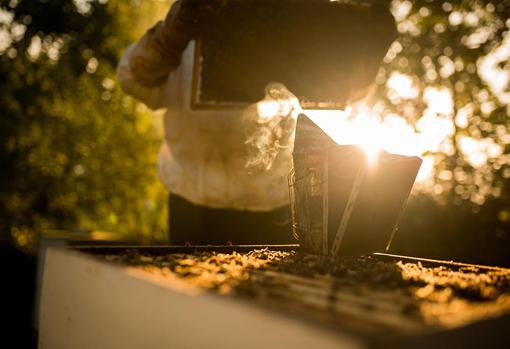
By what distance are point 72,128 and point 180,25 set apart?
4983 mm

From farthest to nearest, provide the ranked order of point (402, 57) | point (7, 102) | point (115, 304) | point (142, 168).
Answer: point (142, 168)
point (7, 102)
point (402, 57)
point (115, 304)

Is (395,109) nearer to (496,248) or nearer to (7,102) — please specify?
(496,248)

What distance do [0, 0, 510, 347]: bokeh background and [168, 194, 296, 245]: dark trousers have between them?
4.44 feet

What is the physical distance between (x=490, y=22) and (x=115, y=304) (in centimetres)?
405

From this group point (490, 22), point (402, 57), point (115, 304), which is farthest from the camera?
point (402, 57)

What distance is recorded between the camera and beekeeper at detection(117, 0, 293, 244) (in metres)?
3.03

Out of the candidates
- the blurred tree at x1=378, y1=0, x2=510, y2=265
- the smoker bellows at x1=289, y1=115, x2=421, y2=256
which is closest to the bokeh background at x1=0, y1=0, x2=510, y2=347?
the blurred tree at x1=378, y1=0, x2=510, y2=265

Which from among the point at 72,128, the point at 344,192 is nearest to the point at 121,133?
the point at 72,128

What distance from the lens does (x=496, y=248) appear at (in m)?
3.47

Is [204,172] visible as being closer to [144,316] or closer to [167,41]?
[167,41]

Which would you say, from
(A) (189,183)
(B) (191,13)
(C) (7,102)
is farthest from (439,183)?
(C) (7,102)

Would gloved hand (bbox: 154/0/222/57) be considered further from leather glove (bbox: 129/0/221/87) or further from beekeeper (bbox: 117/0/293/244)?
beekeeper (bbox: 117/0/293/244)

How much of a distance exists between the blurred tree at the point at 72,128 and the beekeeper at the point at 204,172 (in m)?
4.04

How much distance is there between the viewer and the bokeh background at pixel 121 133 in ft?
12.1
